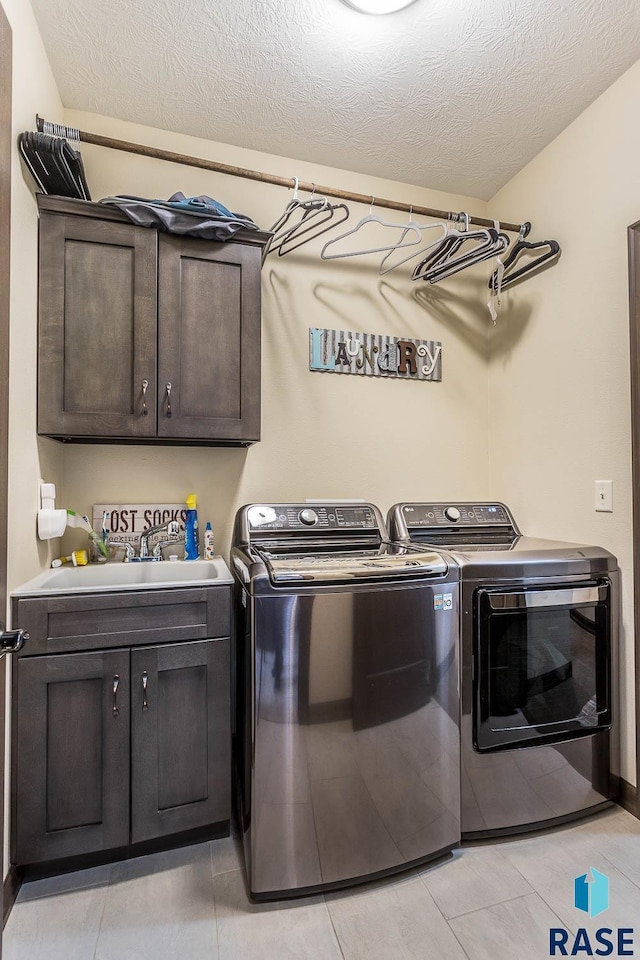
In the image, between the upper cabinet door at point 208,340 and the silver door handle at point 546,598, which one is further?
the upper cabinet door at point 208,340

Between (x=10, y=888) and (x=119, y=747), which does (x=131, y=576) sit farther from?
(x=10, y=888)

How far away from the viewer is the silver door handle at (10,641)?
0.92 meters

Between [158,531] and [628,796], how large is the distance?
209cm

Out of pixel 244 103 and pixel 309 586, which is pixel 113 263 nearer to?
pixel 244 103

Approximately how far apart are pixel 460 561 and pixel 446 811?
0.81m

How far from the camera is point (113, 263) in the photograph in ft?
5.99

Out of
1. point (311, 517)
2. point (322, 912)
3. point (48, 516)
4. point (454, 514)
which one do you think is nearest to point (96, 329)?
point (48, 516)

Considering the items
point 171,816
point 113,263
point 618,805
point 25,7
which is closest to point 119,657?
point 171,816

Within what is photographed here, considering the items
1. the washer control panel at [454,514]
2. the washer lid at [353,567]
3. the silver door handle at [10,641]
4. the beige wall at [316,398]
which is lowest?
the silver door handle at [10,641]

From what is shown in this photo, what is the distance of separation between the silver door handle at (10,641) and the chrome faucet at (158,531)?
3.69ft

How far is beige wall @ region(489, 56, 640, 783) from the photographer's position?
1905 millimetres

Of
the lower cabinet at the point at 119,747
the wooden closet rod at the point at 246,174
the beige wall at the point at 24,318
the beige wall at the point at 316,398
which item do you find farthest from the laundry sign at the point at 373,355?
the lower cabinet at the point at 119,747

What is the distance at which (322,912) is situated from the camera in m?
1.44

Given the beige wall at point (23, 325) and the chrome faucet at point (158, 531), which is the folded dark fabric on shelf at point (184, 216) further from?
the chrome faucet at point (158, 531)
